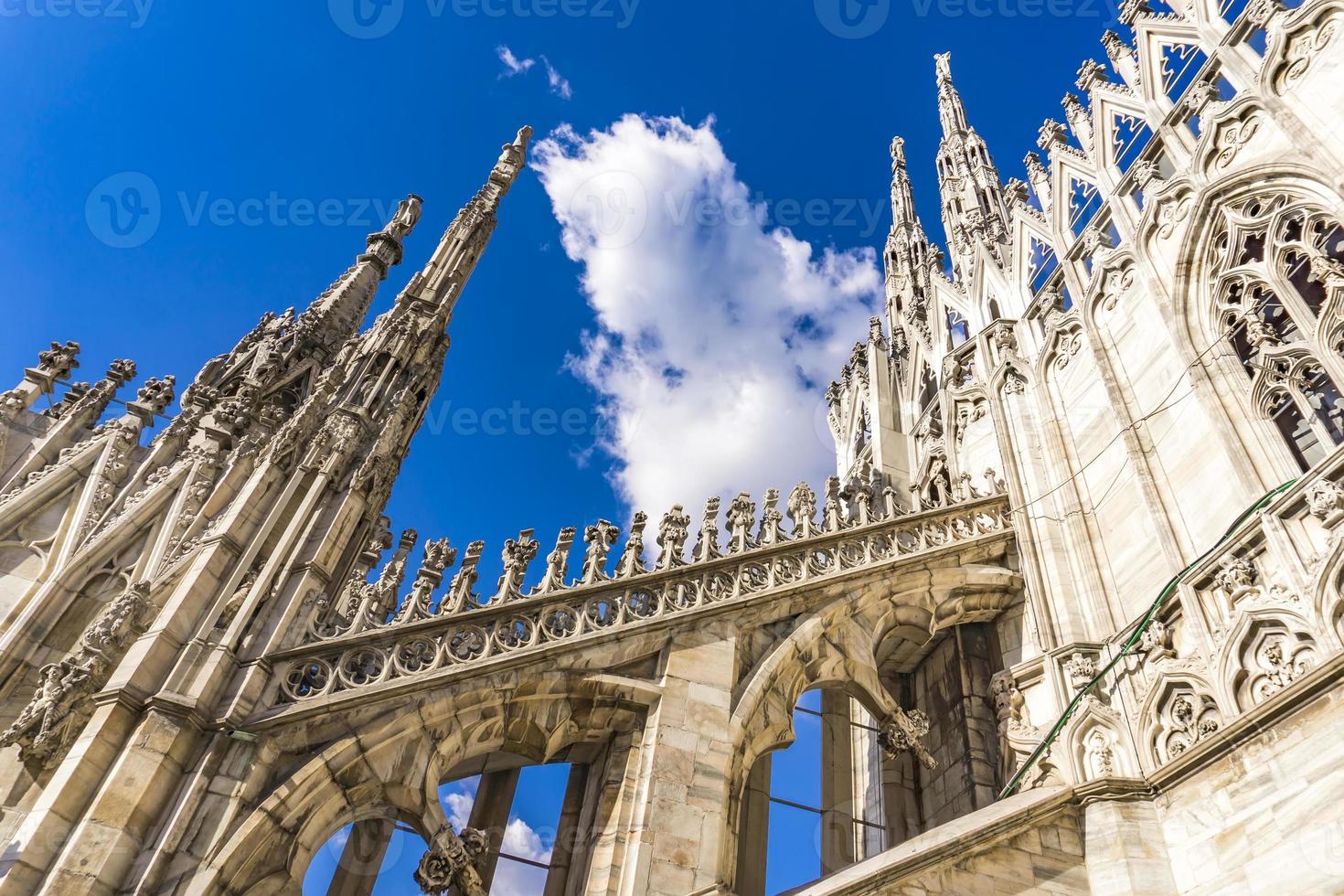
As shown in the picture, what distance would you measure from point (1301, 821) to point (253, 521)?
28.8 ft

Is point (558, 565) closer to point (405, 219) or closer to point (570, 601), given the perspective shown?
point (570, 601)

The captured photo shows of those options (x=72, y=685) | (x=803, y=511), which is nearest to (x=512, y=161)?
(x=803, y=511)

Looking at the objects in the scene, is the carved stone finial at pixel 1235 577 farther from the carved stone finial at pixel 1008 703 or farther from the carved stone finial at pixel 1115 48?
the carved stone finial at pixel 1115 48

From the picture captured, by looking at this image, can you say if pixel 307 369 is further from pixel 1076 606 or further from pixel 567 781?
pixel 1076 606

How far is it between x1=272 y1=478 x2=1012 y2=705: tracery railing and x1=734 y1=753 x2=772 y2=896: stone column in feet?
7.92

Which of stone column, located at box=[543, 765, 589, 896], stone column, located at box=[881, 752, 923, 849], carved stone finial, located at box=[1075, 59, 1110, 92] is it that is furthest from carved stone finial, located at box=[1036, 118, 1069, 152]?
stone column, located at box=[543, 765, 589, 896]

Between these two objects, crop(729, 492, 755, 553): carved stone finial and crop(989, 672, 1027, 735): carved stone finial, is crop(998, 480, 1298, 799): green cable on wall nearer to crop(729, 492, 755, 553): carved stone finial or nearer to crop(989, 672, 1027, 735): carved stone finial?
crop(989, 672, 1027, 735): carved stone finial

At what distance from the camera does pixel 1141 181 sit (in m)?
12.4

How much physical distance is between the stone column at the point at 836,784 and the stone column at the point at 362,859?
583cm

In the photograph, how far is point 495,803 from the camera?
30.7ft

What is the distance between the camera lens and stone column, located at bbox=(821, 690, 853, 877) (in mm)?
12134

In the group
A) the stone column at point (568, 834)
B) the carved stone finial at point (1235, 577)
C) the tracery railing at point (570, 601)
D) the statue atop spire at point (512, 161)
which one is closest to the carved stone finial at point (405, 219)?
the statue atop spire at point (512, 161)

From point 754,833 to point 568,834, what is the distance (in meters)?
2.83

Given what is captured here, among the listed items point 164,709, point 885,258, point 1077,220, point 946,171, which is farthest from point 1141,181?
point 164,709
